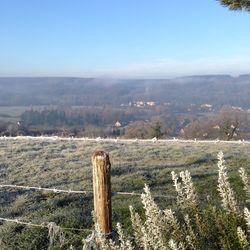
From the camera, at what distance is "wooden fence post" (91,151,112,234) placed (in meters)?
6.33

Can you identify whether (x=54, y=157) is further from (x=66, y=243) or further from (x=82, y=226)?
(x=66, y=243)

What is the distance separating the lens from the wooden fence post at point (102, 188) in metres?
6.33

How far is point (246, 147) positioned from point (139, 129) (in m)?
40.2

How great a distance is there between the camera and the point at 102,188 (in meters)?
6.48

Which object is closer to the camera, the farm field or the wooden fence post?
the wooden fence post

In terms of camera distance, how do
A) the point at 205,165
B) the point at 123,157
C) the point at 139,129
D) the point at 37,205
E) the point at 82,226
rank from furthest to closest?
1. the point at 139,129
2. the point at 123,157
3. the point at 205,165
4. the point at 37,205
5. the point at 82,226

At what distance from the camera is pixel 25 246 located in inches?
402

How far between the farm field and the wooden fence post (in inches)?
65.8

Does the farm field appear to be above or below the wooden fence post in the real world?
below

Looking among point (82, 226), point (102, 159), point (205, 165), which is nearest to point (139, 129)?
point (205, 165)

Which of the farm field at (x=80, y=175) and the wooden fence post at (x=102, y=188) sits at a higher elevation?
the wooden fence post at (x=102, y=188)

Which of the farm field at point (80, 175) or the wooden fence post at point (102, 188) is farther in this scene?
the farm field at point (80, 175)

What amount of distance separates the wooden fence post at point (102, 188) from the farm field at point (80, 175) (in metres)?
1.67

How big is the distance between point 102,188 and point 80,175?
10.8 m
